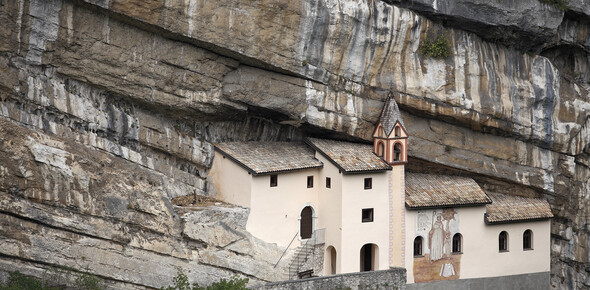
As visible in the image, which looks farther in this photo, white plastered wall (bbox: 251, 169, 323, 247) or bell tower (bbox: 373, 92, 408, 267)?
bell tower (bbox: 373, 92, 408, 267)

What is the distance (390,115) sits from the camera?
49.8 m

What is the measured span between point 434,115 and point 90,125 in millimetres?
17800

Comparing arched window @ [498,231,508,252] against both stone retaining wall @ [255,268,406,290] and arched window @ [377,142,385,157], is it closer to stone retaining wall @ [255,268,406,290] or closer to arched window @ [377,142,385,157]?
stone retaining wall @ [255,268,406,290]

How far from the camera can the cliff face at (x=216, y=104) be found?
42.4 metres

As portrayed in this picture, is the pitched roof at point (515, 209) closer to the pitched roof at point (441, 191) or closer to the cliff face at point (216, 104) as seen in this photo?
the cliff face at point (216, 104)

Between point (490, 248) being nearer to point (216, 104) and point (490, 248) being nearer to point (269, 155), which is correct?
point (269, 155)

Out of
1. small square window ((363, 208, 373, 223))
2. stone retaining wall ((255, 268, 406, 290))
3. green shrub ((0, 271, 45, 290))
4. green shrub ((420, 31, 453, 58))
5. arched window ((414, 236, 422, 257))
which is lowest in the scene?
green shrub ((0, 271, 45, 290))

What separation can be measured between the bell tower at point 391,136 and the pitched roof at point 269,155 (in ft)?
10.7

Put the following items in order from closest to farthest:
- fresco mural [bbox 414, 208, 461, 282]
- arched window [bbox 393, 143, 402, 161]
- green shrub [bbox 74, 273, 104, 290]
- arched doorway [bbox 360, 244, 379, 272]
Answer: green shrub [bbox 74, 273, 104, 290]
arched window [bbox 393, 143, 402, 161]
arched doorway [bbox 360, 244, 379, 272]
fresco mural [bbox 414, 208, 461, 282]

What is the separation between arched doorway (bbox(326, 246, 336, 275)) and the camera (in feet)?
164

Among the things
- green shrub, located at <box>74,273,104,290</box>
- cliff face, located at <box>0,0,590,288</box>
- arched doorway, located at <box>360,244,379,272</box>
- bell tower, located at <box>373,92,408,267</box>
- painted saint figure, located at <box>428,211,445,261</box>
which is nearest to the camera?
green shrub, located at <box>74,273,104,290</box>

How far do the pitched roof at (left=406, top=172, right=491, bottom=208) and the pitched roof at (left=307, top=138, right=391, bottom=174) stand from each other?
2.60 m

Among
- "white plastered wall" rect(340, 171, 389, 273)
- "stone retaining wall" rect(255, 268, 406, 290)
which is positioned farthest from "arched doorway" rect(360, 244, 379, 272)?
"stone retaining wall" rect(255, 268, 406, 290)

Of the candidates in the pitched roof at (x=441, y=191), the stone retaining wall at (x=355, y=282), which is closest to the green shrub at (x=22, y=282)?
the stone retaining wall at (x=355, y=282)
